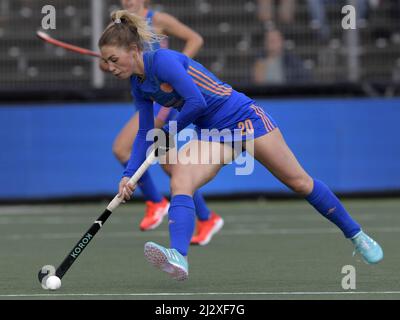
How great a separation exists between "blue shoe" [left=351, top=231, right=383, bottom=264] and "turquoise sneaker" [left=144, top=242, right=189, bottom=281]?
133 centimetres

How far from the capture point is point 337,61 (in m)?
13.9

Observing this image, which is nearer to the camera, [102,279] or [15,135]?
[102,279]

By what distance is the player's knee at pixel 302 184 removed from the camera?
686 centimetres

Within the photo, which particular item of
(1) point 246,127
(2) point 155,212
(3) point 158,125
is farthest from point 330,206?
(2) point 155,212

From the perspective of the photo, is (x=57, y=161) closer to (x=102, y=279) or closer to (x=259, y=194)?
(x=259, y=194)

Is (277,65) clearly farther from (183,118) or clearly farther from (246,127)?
(183,118)

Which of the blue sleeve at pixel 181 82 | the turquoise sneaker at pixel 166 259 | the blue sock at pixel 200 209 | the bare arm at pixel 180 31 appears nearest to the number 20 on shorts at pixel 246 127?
the blue sleeve at pixel 181 82

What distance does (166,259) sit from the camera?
19.9ft

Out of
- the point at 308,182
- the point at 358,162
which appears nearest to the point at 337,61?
the point at 358,162

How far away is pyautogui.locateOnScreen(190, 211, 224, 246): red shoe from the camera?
906cm

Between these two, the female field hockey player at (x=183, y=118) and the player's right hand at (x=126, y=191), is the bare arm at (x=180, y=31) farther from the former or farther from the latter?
the player's right hand at (x=126, y=191)

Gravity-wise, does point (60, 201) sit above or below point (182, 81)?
below

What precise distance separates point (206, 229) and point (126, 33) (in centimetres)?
295

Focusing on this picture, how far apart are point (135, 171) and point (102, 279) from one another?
691mm
